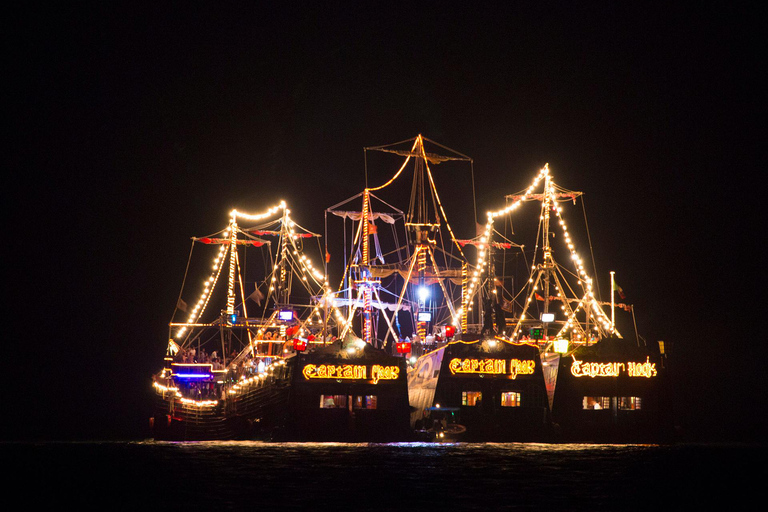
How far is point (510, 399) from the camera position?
42.8 metres

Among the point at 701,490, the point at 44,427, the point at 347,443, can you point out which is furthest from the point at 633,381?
the point at 44,427

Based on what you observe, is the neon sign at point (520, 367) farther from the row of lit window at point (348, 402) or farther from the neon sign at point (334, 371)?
the neon sign at point (334, 371)

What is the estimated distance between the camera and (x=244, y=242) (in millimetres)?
55844

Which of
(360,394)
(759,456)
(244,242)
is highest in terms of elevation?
(244,242)

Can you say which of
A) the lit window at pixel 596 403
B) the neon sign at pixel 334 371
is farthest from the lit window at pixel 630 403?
the neon sign at pixel 334 371

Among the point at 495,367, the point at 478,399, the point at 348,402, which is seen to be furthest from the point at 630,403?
the point at 348,402

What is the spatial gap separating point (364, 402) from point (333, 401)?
182 cm

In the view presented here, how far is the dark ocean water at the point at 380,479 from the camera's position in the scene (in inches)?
646

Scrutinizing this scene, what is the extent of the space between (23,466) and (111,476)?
17.6ft

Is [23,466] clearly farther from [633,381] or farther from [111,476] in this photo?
Result: [633,381]

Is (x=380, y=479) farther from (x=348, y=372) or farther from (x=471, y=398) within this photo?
(x=471, y=398)

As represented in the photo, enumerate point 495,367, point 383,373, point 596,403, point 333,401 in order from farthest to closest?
point 596,403 < point 495,367 < point 333,401 < point 383,373

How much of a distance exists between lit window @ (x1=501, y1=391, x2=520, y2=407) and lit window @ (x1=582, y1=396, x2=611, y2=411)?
3853 mm

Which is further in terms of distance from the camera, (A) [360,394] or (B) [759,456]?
(A) [360,394]
